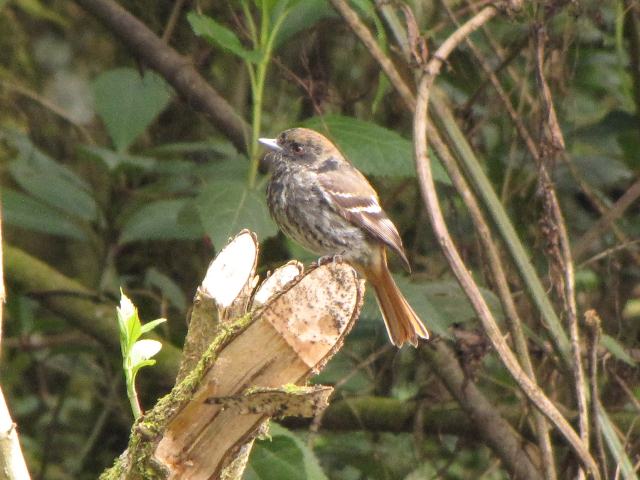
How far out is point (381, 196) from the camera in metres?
5.10

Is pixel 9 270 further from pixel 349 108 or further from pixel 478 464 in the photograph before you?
pixel 478 464

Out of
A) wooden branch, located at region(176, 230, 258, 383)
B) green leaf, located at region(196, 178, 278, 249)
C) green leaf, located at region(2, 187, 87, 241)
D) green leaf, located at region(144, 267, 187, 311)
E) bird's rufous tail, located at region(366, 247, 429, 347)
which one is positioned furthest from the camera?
green leaf, located at region(144, 267, 187, 311)

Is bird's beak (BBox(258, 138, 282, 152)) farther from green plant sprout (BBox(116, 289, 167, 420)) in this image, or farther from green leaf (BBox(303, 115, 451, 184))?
green plant sprout (BBox(116, 289, 167, 420))

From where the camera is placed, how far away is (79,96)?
6449 mm

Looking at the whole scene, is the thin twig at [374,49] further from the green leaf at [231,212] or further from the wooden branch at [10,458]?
the wooden branch at [10,458]

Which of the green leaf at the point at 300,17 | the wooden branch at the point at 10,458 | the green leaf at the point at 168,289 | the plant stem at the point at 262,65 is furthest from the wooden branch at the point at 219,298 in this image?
the green leaf at the point at 168,289

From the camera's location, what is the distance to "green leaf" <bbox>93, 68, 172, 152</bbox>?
4.63 metres

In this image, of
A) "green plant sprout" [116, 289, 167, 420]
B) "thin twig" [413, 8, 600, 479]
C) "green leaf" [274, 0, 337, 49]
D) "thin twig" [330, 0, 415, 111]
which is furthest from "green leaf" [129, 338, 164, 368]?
"green leaf" [274, 0, 337, 49]

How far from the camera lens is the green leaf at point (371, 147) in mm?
3881

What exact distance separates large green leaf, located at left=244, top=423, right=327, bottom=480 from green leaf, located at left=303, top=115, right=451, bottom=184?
93 centimetres

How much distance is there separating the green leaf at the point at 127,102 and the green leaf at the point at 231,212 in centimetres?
84

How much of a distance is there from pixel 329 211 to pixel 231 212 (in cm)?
85

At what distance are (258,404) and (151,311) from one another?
318 cm

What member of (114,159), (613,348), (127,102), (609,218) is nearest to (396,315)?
(613,348)
